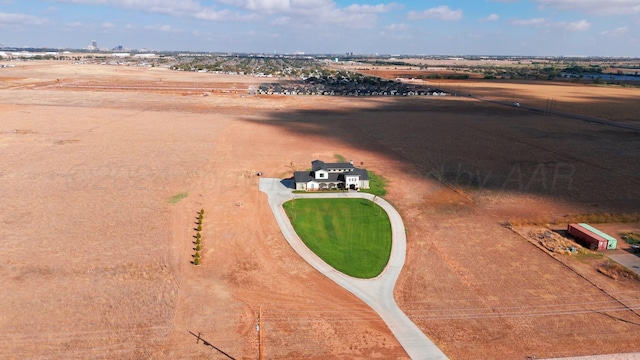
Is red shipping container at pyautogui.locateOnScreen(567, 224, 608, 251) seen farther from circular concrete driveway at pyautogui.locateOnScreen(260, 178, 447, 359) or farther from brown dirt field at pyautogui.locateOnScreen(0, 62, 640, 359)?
circular concrete driveway at pyautogui.locateOnScreen(260, 178, 447, 359)

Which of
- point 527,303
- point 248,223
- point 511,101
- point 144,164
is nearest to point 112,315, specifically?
point 248,223

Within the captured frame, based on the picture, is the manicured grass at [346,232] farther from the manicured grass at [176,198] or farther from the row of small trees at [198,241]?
the manicured grass at [176,198]

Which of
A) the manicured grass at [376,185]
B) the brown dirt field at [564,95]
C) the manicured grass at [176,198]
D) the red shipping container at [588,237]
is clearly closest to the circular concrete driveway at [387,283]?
the manicured grass at [376,185]

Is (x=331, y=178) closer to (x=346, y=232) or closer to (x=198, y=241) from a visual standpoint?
(x=346, y=232)

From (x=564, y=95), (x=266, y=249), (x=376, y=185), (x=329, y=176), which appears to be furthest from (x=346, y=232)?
(x=564, y=95)

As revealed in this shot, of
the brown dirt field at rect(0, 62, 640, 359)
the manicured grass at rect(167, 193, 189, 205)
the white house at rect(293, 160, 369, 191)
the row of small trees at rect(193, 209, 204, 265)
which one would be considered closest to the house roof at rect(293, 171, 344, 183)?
the white house at rect(293, 160, 369, 191)

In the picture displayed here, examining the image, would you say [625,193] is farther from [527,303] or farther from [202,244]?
[202,244]

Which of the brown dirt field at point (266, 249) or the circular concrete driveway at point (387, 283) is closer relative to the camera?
the circular concrete driveway at point (387, 283)
